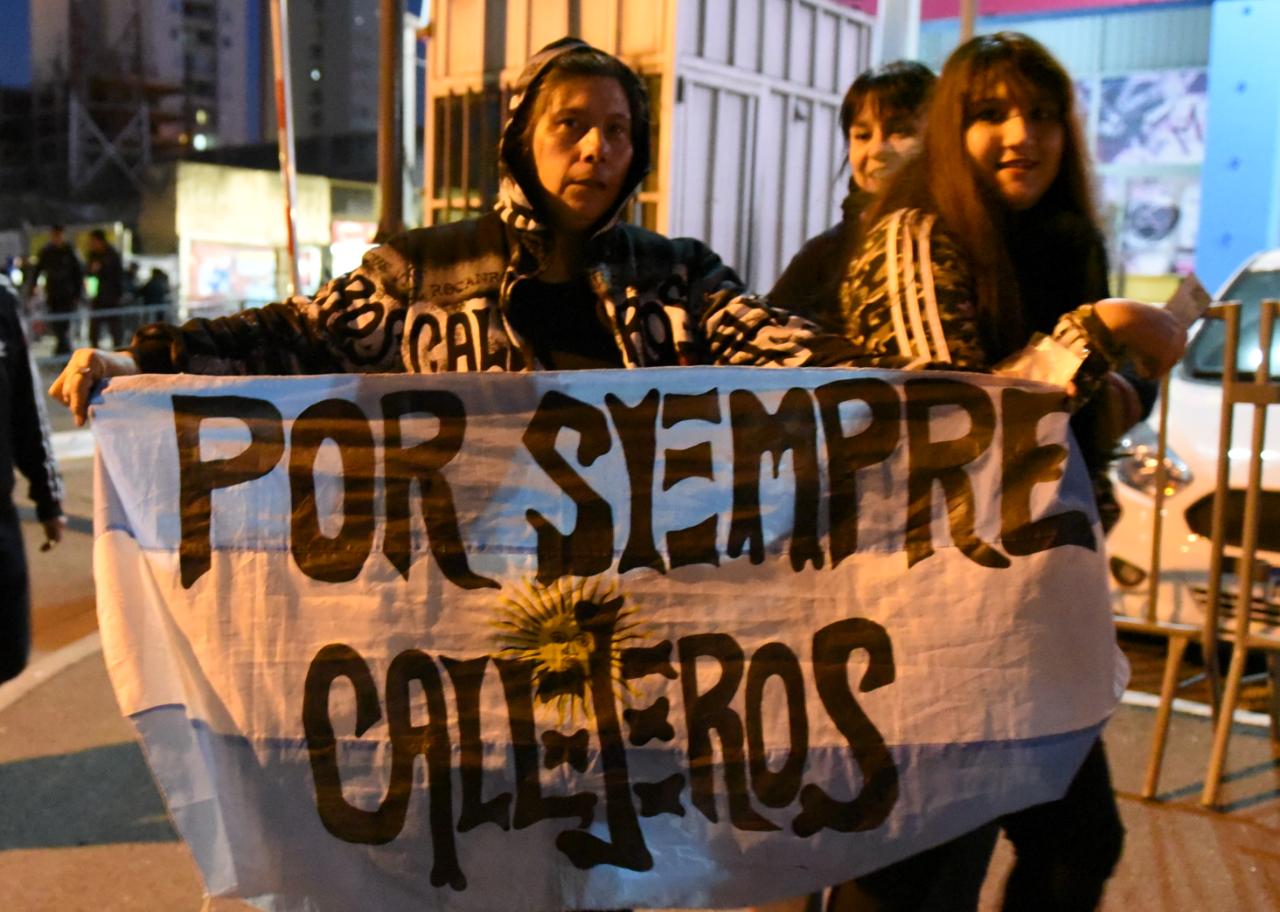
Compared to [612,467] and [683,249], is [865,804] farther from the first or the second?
[683,249]

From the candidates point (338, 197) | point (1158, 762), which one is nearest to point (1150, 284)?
point (1158, 762)

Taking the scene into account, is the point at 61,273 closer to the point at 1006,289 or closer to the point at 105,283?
the point at 105,283

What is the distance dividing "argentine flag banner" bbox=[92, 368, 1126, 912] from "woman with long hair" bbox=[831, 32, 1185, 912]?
93 mm

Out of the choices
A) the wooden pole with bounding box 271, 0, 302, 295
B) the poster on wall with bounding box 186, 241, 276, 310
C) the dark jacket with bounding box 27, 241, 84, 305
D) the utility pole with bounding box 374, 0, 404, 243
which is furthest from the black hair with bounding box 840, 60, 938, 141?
the poster on wall with bounding box 186, 241, 276, 310

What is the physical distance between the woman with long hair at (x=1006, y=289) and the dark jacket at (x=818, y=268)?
0.49 m

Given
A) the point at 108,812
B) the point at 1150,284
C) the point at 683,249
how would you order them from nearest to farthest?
the point at 683,249 < the point at 108,812 < the point at 1150,284

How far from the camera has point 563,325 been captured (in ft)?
8.32

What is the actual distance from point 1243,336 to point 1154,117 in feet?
43.3

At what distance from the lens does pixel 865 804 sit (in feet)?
7.29

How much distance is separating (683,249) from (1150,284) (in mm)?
17705

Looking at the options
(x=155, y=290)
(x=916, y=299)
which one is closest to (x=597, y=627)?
(x=916, y=299)

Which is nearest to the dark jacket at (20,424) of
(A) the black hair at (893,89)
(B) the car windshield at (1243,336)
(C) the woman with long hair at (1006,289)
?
(A) the black hair at (893,89)

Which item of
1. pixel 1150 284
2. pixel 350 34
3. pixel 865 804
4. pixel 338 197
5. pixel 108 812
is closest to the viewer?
pixel 865 804

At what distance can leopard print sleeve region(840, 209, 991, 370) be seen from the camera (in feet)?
7.14
